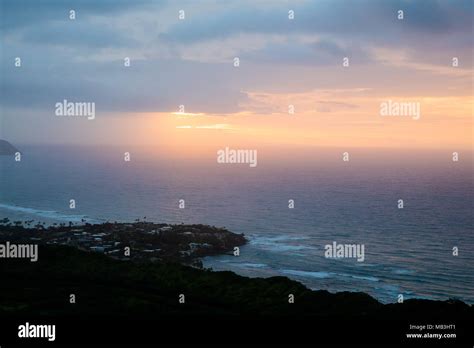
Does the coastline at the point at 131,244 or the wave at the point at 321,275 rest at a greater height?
the coastline at the point at 131,244

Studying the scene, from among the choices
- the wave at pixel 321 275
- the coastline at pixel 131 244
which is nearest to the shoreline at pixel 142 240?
the coastline at pixel 131 244

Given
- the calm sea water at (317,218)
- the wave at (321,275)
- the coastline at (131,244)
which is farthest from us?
the calm sea water at (317,218)

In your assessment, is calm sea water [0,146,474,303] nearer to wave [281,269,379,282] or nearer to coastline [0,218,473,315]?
wave [281,269,379,282]

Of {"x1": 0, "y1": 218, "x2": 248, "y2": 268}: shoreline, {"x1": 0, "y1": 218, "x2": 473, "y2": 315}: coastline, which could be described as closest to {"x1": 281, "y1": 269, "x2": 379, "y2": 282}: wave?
{"x1": 0, "y1": 218, "x2": 473, "y2": 315}: coastline

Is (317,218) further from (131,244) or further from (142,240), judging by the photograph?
(131,244)

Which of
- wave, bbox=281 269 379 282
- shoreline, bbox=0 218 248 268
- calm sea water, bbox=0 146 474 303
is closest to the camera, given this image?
wave, bbox=281 269 379 282

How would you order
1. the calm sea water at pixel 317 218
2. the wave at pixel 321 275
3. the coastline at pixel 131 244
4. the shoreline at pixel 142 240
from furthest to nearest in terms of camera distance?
the shoreline at pixel 142 240 < the calm sea water at pixel 317 218 < the wave at pixel 321 275 < the coastline at pixel 131 244

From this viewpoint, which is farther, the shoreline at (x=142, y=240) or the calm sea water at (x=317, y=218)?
the shoreline at (x=142, y=240)

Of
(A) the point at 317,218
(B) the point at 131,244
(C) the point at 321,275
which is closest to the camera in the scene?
(C) the point at 321,275

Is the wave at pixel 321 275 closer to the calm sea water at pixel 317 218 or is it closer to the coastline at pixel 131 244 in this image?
the calm sea water at pixel 317 218

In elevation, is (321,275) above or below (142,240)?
below

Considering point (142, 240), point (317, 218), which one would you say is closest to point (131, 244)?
point (142, 240)
